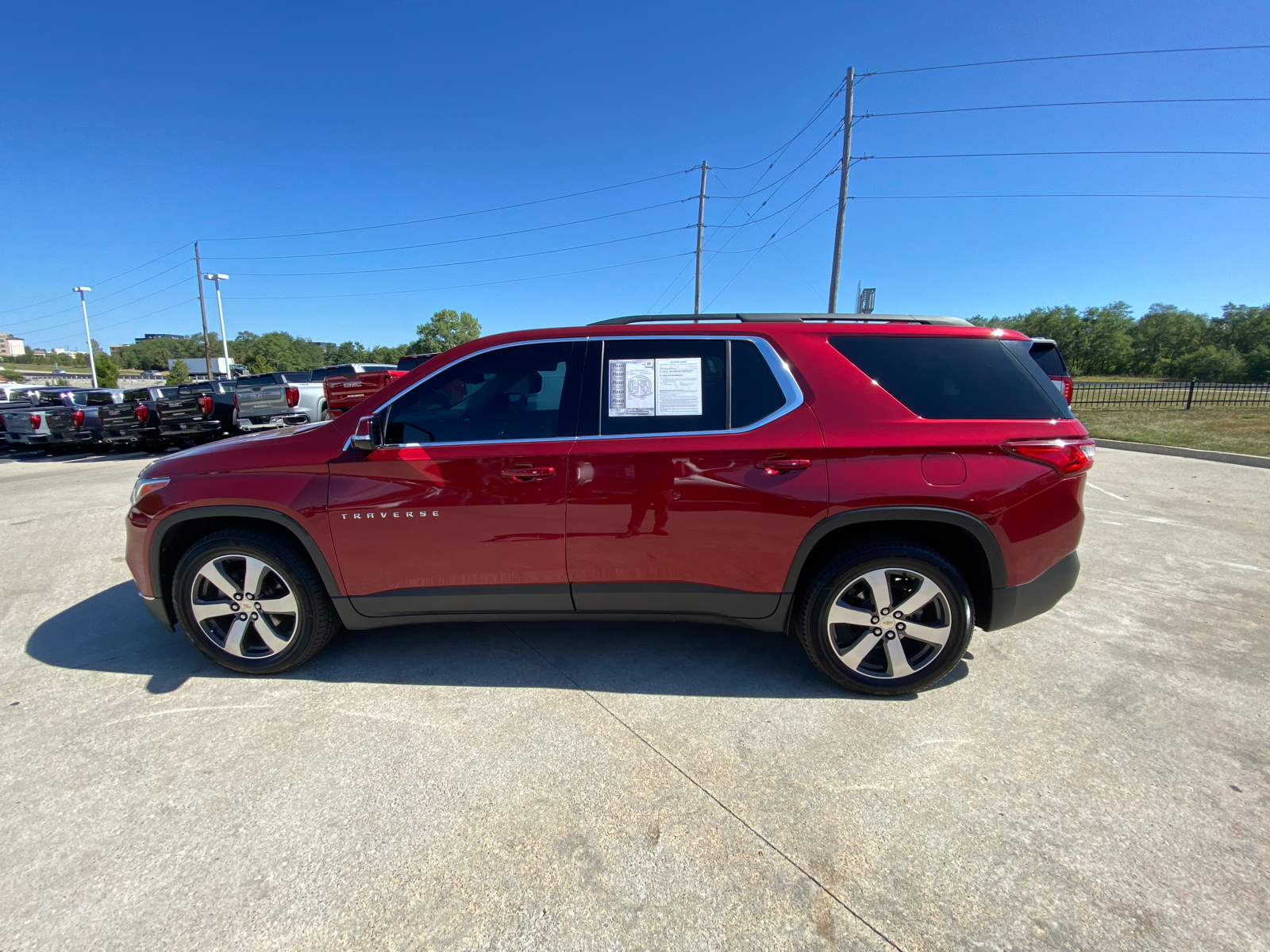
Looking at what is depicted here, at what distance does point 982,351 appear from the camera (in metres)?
2.78

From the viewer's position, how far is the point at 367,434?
2766mm

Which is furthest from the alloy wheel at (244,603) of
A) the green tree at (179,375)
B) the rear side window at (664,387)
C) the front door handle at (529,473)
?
the green tree at (179,375)

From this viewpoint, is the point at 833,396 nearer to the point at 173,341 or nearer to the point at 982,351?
the point at 982,351

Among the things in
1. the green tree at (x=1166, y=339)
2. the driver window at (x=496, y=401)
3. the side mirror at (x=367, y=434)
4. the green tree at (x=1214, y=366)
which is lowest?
the side mirror at (x=367, y=434)

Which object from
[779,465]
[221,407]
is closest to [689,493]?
[779,465]

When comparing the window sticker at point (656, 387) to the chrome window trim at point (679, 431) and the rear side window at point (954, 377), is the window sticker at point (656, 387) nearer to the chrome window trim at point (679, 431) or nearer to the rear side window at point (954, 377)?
the chrome window trim at point (679, 431)

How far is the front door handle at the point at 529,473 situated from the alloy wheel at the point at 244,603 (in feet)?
4.35

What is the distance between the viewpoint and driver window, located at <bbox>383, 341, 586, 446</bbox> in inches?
110

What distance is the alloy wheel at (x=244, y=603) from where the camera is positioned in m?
2.92

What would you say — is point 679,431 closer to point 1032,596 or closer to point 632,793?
point 632,793

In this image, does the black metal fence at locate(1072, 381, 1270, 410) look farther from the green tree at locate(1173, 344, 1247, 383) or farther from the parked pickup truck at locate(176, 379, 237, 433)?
the green tree at locate(1173, 344, 1247, 383)

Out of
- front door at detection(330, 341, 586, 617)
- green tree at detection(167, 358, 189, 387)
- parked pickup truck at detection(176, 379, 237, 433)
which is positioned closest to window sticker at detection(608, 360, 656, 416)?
front door at detection(330, 341, 586, 617)

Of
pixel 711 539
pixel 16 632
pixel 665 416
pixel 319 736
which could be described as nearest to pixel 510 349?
pixel 665 416

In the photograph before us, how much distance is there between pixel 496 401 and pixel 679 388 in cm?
92
